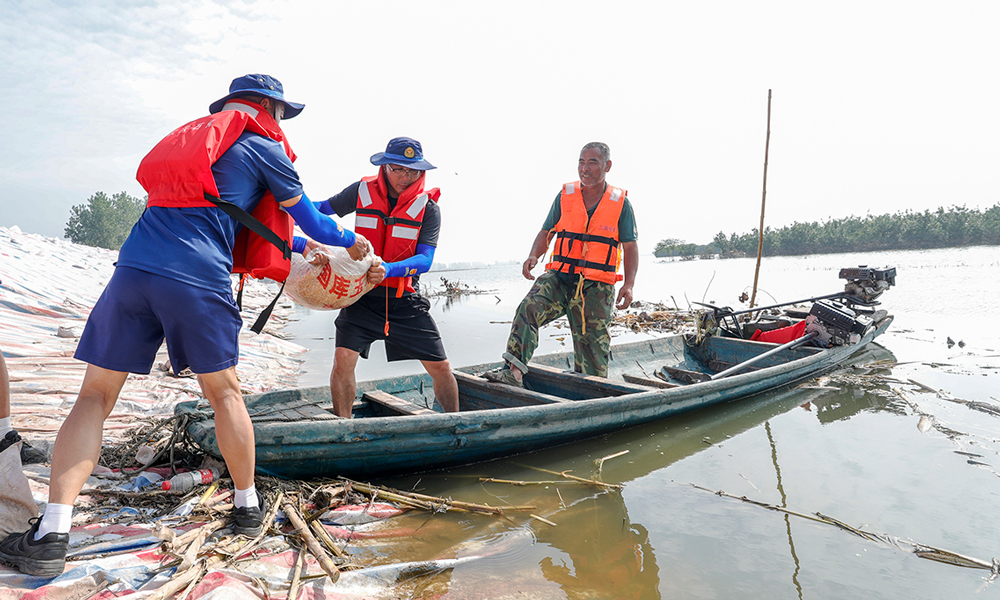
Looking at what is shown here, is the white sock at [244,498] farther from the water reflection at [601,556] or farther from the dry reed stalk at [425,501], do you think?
the water reflection at [601,556]

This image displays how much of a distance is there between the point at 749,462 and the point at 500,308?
48.6 feet

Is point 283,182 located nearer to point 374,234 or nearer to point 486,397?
point 374,234

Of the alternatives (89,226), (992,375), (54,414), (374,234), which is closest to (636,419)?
(374,234)

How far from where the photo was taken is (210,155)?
80.5 inches

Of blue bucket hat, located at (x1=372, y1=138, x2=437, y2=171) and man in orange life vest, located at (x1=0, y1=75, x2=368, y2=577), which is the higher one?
blue bucket hat, located at (x1=372, y1=138, x2=437, y2=171)

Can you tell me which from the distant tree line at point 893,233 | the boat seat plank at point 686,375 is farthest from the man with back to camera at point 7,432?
the distant tree line at point 893,233

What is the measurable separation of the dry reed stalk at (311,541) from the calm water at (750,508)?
28 cm

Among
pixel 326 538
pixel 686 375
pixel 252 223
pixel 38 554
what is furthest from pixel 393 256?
pixel 686 375

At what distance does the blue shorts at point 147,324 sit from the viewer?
201 cm

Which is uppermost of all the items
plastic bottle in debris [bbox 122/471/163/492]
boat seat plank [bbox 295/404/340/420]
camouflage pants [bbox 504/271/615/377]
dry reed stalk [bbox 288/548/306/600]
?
camouflage pants [bbox 504/271/615/377]

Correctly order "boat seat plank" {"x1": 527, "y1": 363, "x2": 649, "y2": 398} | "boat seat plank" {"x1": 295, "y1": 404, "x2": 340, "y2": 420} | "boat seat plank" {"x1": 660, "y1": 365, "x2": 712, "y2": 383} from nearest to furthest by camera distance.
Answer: "boat seat plank" {"x1": 295, "y1": 404, "x2": 340, "y2": 420}
"boat seat plank" {"x1": 527, "y1": 363, "x2": 649, "y2": 398}
"boat seat plank" {"x1": 660, "y1": 365, "x2": 712, "y2": 383}

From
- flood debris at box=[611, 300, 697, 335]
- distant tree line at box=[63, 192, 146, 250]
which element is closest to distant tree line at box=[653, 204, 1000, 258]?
flood debris at box=[611, 300, 697, 335]

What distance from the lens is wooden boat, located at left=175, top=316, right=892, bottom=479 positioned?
2.87 metres

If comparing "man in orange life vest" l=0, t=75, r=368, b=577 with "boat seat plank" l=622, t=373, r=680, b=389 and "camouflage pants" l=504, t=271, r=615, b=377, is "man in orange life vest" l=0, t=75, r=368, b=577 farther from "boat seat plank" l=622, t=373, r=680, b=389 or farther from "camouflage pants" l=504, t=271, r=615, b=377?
"boat seat plank" l=622, t=373, r=680, b=389
